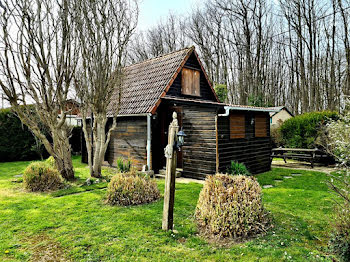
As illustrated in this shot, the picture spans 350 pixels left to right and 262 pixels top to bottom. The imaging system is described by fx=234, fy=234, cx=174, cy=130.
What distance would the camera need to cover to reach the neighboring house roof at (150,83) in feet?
31.7

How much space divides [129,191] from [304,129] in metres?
11.0

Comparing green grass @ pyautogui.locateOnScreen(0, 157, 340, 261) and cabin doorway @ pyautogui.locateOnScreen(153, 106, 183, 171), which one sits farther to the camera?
cabin doorway @ pyautogui.locateOnScreen(153, 106, 183, 171)

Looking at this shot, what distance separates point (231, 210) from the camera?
395 cm

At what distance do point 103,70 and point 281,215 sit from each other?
673 cm

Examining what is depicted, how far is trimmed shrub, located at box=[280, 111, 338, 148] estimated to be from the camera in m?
12.1

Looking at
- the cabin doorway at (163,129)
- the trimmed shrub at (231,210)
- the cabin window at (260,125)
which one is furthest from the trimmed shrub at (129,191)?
the cabin window at (260,125)

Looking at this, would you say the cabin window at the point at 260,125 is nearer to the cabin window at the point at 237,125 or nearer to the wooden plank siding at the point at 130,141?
the cabin window at the point at 237,125

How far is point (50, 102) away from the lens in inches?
304

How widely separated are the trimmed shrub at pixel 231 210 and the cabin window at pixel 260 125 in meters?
5.89

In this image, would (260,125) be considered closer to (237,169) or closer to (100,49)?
(237,169)

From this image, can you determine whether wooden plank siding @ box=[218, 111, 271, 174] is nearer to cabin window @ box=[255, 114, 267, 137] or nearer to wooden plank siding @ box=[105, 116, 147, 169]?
cabin window @ box=[255, 114, 267, 137]

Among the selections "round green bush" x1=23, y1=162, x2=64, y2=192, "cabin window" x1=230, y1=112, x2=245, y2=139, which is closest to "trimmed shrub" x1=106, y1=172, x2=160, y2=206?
"round green bush" x1=23, y1=162, x2=64, y2=192

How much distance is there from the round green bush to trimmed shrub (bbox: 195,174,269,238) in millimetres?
5197

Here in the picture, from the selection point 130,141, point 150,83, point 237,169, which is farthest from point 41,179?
point 237,169
